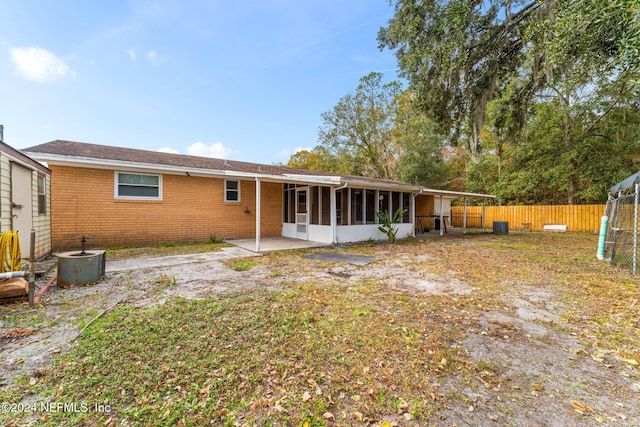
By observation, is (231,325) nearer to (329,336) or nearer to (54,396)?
(329,336)

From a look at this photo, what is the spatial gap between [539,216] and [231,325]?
2063 centimetres

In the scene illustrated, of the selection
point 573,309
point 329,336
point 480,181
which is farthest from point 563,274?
point 480,181

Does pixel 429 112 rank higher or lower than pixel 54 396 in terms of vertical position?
higher

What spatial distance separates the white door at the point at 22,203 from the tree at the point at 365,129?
20.9 metres

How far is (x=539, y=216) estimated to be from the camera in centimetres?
1712

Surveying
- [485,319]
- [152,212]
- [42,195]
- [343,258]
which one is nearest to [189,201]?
[152,212]

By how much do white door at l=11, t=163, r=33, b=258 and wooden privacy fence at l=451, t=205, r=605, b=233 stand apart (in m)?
19.3

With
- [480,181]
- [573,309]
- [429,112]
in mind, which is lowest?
[573,309]

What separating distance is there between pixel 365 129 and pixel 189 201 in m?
17.8

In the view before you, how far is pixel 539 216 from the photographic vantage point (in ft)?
56.2

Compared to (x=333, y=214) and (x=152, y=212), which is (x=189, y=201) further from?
(x=333, y=214)

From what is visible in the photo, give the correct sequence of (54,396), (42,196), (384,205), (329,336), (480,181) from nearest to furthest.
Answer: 1. (54,396)
2. (329,336)
3. (42,196)
4. (384,205)
5. (480,181)

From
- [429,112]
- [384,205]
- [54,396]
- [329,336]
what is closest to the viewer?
[54,396]

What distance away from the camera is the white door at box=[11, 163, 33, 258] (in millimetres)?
5039
